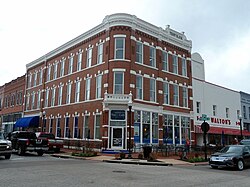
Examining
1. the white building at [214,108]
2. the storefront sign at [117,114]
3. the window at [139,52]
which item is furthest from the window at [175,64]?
the storefront sign at [117,114]

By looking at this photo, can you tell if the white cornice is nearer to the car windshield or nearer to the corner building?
the corner building

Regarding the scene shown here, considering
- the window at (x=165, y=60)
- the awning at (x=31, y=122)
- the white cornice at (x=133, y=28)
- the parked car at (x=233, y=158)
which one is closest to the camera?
the parked car at (x=233, y=158)

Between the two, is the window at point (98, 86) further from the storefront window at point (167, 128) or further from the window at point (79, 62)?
the storefront window at point (167, 128)

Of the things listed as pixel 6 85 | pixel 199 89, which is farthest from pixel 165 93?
pixel 6 85

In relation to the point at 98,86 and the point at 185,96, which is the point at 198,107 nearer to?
the point at 185,96

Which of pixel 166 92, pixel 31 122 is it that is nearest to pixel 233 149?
pixel 166 92

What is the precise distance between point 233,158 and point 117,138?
12861 millimetres

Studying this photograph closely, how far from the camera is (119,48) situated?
28.4 meters

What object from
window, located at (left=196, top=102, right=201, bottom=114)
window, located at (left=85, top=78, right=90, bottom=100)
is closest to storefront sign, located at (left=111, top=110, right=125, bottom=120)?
window, located at (left=85, top=78, right=90, bottom=100)

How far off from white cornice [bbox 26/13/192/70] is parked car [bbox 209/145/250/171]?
17234 millimetres

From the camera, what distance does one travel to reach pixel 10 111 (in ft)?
170

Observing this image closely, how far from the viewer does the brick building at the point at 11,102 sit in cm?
4862

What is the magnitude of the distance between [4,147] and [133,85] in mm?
14208

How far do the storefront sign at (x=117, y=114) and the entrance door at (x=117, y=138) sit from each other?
101 centimetres
